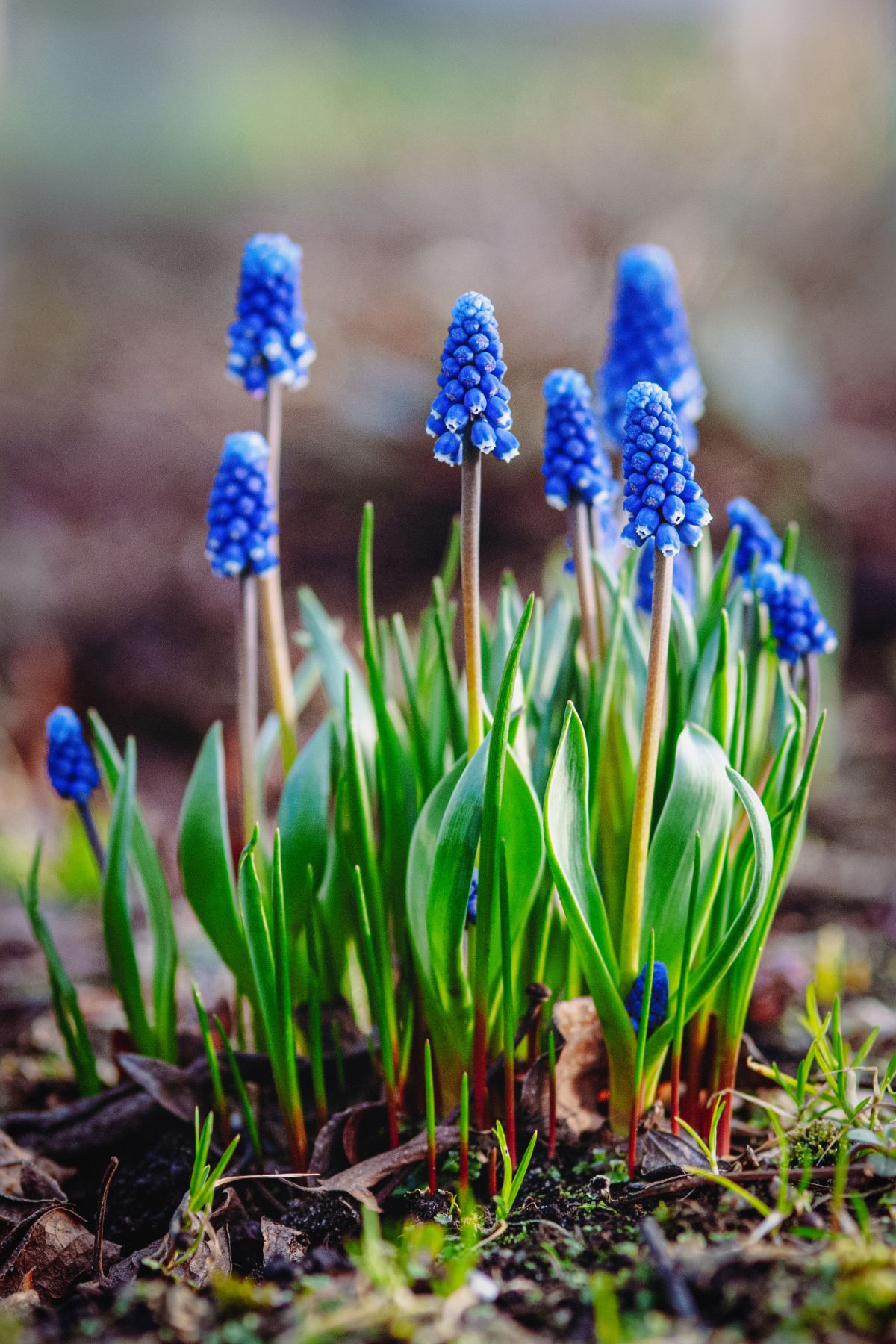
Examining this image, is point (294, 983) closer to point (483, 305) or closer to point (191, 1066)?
point (191, 1066)

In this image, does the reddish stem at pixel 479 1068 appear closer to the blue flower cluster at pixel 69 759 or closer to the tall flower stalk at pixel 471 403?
the tall flower stalk at pixel 471 403

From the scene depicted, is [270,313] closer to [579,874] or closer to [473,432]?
[473,432]

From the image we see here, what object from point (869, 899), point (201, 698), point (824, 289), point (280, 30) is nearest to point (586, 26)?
point (280, 30)

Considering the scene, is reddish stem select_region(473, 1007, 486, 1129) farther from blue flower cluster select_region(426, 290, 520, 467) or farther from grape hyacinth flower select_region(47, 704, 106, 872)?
blue flower cluster select_region(426, 290, 520, 467)

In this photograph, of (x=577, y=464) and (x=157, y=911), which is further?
(x=157, y=911)

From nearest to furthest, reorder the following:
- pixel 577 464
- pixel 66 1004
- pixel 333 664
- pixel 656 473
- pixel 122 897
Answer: pixel 656 473, pixel 577 464, pixel 122 897, pixel 66 1004, pixel 333 664

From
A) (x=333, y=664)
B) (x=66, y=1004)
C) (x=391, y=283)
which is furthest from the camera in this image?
(x=391, y=283)

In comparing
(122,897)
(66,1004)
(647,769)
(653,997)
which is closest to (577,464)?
(647,769)
